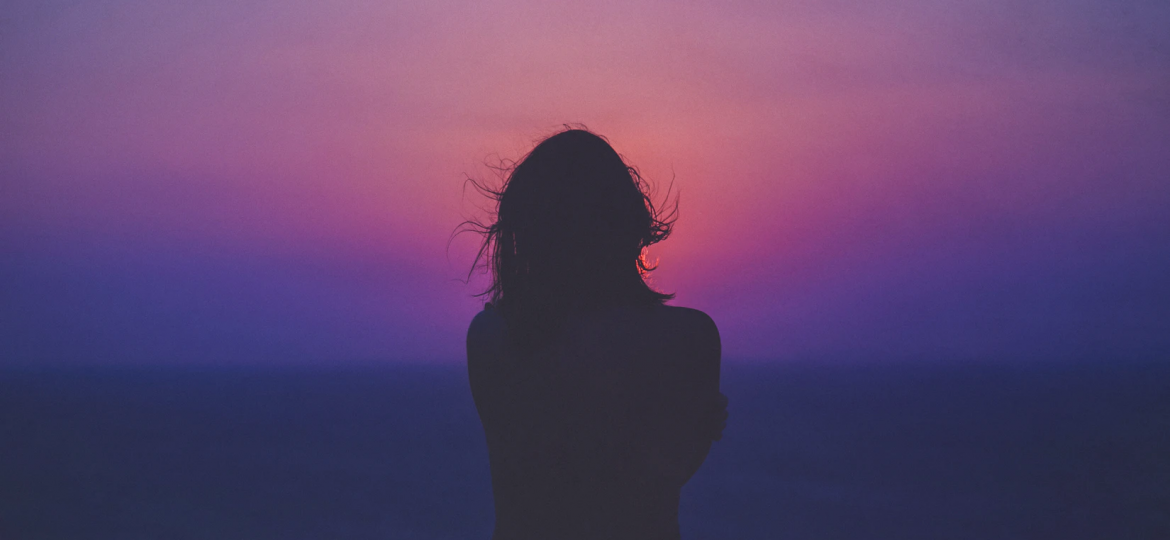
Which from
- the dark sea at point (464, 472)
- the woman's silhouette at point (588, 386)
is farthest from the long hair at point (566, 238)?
the dark sea at point (464, 472)

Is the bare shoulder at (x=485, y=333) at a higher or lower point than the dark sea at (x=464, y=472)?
higher

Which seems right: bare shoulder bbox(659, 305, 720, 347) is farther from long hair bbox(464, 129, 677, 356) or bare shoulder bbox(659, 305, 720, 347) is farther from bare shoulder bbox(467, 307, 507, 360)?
bare shoulder bbox(467, 307, 507, 360)

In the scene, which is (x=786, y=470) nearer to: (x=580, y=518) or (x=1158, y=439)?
(x=1158, y=439)

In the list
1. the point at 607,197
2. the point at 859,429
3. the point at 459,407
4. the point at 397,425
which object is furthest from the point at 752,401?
the point at 607,197

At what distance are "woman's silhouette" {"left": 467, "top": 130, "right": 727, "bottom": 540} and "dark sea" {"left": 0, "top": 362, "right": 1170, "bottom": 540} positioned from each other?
2609 cm

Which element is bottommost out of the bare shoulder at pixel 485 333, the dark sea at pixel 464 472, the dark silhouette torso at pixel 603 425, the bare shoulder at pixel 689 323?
the dark sea at pixel 464 472

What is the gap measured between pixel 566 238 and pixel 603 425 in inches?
13.5

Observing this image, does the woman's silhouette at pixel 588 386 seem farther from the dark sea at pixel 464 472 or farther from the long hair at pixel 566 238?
the dark sea at pixel 464 472

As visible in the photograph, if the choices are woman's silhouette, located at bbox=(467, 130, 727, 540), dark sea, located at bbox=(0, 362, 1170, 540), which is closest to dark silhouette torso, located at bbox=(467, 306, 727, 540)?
woman's silhouette, located at bbox=(467, 130, 727, 540)

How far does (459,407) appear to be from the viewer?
6297 cm

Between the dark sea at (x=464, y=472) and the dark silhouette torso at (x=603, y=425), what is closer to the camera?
the dark silhouette torso at (x=603, y=425)

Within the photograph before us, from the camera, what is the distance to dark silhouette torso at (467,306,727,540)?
3.75ft

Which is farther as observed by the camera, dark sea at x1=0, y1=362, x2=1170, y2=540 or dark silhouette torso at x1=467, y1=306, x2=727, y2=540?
dark sea at x1=0, y1=362, x2=1170, y2=540

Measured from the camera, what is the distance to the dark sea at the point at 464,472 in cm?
2694
